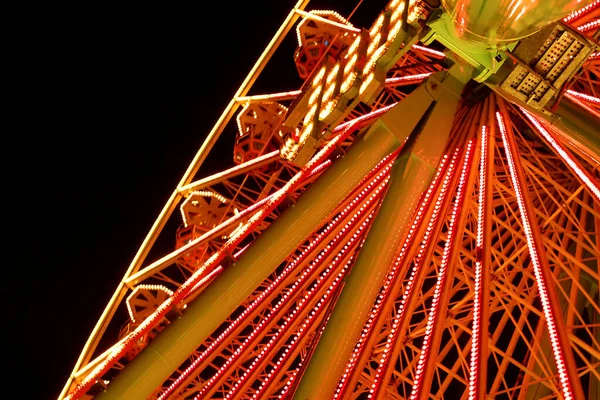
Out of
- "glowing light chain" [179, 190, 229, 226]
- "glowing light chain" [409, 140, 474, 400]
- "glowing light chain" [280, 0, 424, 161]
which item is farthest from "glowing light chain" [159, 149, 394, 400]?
"glowing light chain" [179, 190, 229, 226]

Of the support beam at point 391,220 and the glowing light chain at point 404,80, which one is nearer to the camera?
the support beam at point 391,220

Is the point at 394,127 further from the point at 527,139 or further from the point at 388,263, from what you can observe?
the point at 527,139

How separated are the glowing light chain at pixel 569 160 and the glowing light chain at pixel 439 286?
0.78m

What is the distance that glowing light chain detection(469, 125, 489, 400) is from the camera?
7.43 m

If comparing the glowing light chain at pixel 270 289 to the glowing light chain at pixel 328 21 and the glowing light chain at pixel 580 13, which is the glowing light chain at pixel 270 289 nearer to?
the glowing light chain at pixel 580 13

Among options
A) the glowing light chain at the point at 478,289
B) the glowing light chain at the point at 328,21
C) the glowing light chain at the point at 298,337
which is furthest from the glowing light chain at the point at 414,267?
the glowing light chain at the point at 328,21

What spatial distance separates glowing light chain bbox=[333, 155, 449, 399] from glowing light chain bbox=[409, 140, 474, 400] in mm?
275

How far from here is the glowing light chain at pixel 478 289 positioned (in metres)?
7.43

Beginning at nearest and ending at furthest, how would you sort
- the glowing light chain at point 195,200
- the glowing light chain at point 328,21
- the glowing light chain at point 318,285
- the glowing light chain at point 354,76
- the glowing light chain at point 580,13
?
the glowing light chain at point 354,76
the glowing light chain at point 580,13
the glowing light chain at point 318,285
the glowing light chain at point 328,21
the glowing light chain at point 195,200

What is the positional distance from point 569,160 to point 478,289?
165cm

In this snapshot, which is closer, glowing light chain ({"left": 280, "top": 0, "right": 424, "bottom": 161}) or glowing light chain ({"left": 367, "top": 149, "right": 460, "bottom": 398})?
glowing light chain ({"left": 280, "top": 0, "right": 424, "bottom": 161})

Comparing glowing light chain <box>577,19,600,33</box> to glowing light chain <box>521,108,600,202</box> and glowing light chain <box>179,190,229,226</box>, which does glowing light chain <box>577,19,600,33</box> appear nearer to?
glowing light chain <box>521,108,600,202</box>

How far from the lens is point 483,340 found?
7.74 meters

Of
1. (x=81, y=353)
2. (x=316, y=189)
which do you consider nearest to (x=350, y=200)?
(x=316, y=189)
